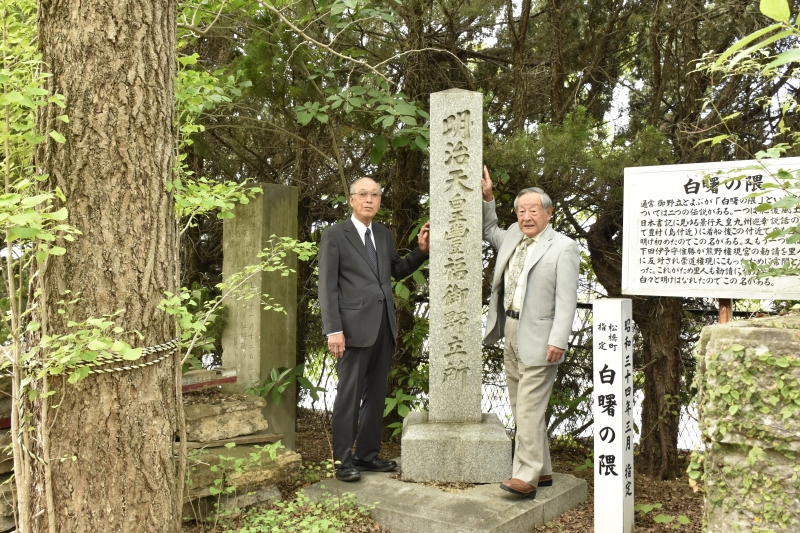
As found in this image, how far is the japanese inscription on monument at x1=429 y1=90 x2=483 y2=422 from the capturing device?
462 cm

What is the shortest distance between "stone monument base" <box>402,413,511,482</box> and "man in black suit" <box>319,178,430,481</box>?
342 mm

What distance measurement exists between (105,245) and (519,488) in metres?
→ 2.79

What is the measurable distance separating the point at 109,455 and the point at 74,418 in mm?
211

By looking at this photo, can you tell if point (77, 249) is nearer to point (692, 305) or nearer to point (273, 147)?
point (273, 147)

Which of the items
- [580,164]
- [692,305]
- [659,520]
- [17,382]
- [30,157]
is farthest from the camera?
[692,305]

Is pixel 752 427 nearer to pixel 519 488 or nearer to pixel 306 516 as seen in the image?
pixel 519 488

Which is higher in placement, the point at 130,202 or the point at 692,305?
the point at 130,202

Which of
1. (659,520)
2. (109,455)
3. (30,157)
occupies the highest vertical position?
(30,157)

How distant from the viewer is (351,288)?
15.1 ft

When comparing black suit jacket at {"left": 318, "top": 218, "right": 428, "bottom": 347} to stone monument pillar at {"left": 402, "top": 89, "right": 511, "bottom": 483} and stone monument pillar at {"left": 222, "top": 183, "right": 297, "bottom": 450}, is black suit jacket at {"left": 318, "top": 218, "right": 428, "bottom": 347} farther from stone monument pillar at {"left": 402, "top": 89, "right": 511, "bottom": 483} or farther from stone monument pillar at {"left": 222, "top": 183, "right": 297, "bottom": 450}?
stone monument pillar at {"left": 222, "top": 183, "right": 297, "bottom": 450}

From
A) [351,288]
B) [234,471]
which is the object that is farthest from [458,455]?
[234,471]

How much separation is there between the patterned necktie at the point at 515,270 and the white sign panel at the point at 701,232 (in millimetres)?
637

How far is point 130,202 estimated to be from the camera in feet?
9.15

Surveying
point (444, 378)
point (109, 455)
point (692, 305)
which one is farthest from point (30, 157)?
point (692, 305)
